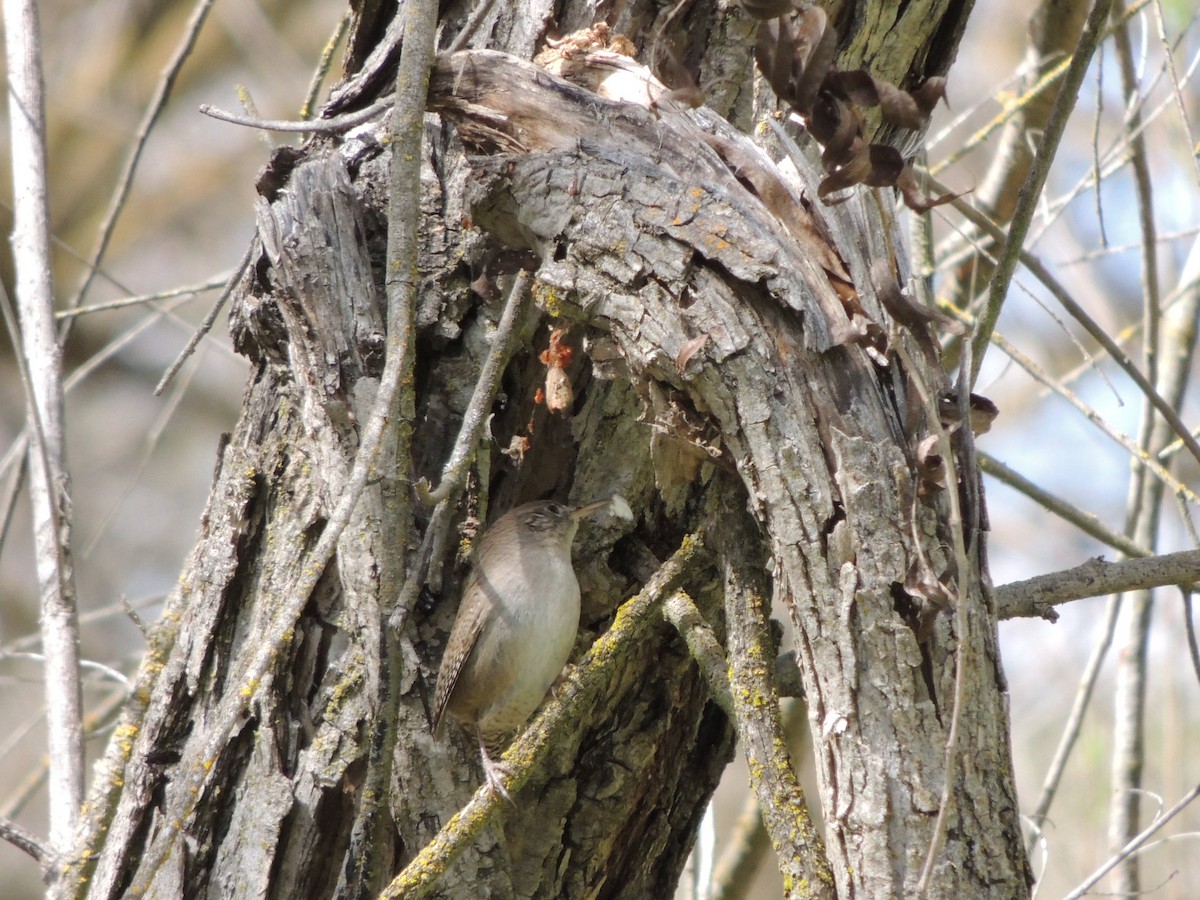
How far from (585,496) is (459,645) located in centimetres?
36

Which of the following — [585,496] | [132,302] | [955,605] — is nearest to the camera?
[955,605]

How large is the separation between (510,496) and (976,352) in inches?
36.8

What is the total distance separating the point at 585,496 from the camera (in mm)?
2193

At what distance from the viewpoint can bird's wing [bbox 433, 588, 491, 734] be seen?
2.10 meters

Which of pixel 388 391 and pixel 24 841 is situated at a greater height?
pixel 388 391

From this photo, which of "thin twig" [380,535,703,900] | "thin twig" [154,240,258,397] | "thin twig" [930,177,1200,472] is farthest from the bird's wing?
"thin twig" [930,177,1200,472]

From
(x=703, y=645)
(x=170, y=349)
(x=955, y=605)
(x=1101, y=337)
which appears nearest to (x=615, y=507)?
(x=703, y=645)

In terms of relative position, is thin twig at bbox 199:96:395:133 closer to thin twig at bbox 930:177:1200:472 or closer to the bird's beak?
the bird's beak

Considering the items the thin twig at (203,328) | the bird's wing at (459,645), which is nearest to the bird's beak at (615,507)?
the bird's wing at (459,645)

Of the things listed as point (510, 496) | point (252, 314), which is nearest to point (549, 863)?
point (510, 496)

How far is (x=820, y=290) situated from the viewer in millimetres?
1686

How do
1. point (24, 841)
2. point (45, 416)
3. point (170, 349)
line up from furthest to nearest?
point (170, 349) → point (45, 416) → point (24, 841)

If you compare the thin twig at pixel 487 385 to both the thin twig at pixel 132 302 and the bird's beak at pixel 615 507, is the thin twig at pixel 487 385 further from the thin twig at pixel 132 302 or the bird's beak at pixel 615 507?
the thin twig at pixel 132 302

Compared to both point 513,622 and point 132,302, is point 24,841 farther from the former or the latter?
point 132,302
